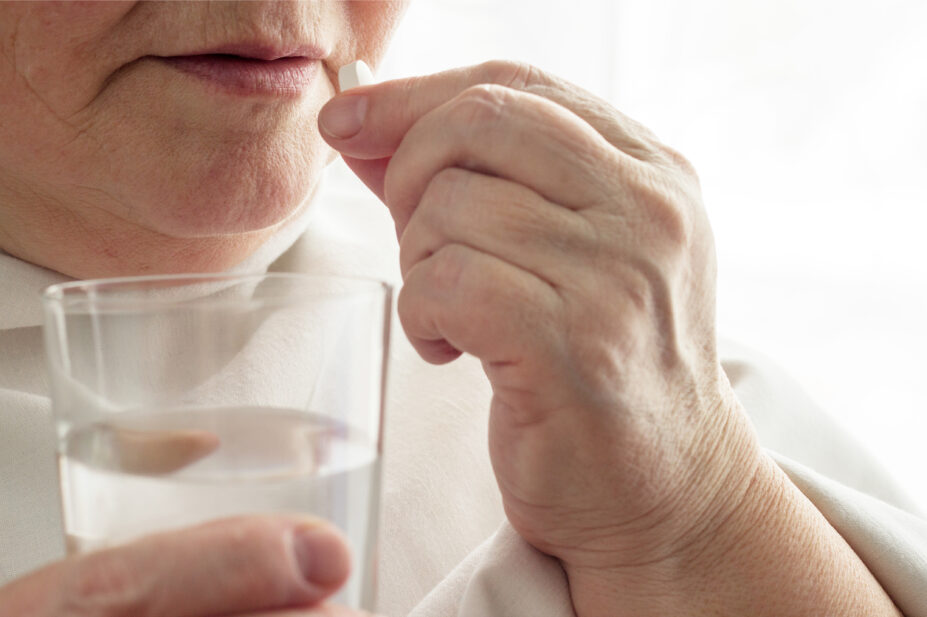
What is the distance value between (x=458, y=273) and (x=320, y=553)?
9.4 inches

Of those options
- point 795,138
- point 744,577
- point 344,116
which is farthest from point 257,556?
point 795,138

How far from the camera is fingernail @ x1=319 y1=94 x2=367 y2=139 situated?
70 centimetres

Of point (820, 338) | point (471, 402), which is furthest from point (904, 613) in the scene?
point (820, 338)

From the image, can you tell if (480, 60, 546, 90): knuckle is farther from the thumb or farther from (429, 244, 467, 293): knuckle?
the thumb

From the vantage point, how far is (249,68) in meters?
0.81

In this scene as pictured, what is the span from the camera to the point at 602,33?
2.45 m

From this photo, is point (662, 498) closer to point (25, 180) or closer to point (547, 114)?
point (547, 114)

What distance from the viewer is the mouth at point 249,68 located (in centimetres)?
79

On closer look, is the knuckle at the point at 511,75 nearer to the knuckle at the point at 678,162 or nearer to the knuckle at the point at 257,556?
the knuckle at the point at 678,162

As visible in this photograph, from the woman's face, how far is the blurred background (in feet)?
4.64

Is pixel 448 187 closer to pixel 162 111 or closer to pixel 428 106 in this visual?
pixel 428 106

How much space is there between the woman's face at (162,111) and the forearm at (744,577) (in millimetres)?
435

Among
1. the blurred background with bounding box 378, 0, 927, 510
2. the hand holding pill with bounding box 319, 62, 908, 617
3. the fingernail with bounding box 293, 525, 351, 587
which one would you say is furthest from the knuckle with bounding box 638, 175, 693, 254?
the blurred background with bounding box 378, 0, 927, 510

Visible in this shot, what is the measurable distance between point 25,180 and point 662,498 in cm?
60
